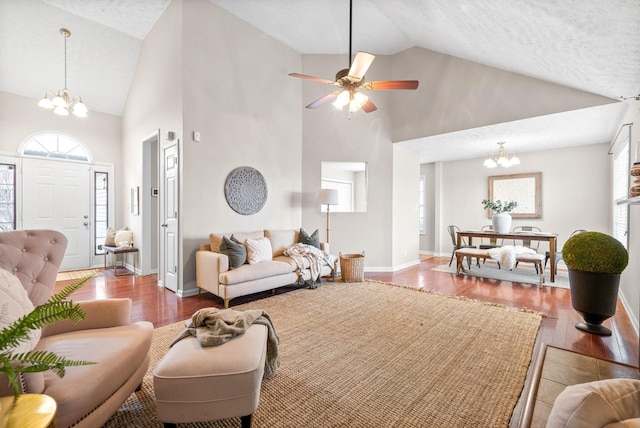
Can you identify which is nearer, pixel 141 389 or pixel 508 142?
pixel 141 389

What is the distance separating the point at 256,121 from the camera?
15.9 ft

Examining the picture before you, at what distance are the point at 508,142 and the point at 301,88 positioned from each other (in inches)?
163

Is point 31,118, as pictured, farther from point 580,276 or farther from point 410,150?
point 580,276

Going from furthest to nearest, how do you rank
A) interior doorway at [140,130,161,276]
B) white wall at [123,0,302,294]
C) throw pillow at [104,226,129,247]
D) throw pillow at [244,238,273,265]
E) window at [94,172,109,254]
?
window at [94,172,109,254] < throw pillow at [104,226,129,247] < interior doorway at [140,130,161,276] < white wall at [123,0,302,294] < throw pillow at [244,238,273,265]

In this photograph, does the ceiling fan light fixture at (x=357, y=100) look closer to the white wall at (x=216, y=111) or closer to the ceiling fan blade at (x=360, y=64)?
the ceiling fan blade at (x=360, y=64)

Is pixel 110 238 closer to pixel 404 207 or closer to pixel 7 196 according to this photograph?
pixel 7 196

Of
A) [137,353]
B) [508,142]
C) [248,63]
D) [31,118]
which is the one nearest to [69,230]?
[31,118]

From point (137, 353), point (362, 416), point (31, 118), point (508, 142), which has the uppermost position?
point (31, 118)

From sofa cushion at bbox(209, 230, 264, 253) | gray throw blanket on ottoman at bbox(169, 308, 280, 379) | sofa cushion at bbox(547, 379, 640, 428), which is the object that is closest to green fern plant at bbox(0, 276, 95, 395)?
gray throw blanket on ottoman at bbox(169, 308, 280, 379)

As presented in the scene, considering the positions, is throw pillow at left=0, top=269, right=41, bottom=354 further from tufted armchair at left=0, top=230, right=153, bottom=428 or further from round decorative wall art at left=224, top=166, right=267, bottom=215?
round decorative wall art at left=224, top=166, right=267, bottom=215

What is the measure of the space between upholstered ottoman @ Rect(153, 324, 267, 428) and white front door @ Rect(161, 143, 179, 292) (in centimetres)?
295

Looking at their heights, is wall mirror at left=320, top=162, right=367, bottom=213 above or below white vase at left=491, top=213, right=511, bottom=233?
above

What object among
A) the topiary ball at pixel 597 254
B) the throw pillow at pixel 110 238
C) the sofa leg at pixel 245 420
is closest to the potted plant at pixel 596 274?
the topiary ball at pixel 597 254

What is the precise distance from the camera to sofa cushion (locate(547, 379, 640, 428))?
854 millimetres
